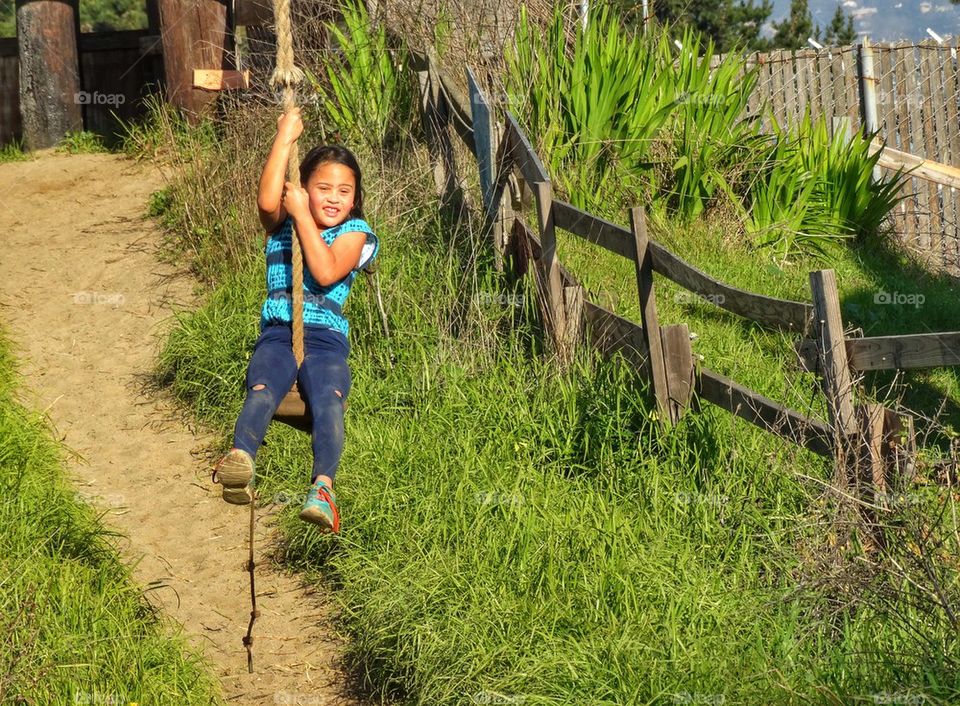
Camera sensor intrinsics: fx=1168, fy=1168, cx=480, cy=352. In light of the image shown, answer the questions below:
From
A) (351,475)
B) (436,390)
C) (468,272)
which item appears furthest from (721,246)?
(351,475)

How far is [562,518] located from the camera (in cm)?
513

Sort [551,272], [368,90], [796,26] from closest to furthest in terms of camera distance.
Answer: [551,272] → [368,90] → [796,26]

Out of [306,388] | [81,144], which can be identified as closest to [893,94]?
[81,144]

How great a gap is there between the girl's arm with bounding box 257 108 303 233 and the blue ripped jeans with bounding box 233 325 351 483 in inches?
19.3

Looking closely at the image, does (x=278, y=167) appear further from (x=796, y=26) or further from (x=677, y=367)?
(x=796, y=26)

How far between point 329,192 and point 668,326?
1.73 meters

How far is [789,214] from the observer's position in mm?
9047

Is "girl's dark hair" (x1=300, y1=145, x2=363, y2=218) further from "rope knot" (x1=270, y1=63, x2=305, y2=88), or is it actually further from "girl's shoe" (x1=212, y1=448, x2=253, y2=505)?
"girl's shoe" (x1=212, y1=448, x2=253, y2=505)

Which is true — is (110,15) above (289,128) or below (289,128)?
above

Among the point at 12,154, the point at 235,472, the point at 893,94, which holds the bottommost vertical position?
the point at 235,472

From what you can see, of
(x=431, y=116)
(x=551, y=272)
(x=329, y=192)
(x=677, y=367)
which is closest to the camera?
(x=329, y=192)

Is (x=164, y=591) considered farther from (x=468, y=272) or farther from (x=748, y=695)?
(x=748, y=695)

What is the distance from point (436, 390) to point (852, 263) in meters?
4.39

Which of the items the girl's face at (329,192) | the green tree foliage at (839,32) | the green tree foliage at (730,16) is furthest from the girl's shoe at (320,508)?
the green tree foliage at (839,32)
